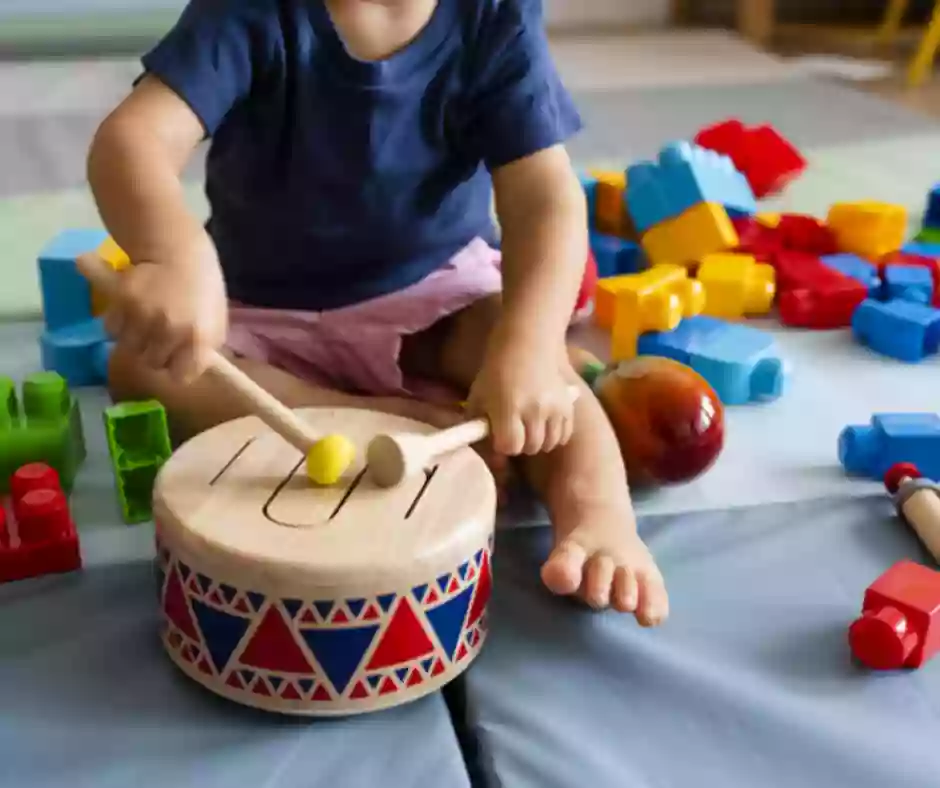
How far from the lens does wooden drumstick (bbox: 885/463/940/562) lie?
28.5 inches

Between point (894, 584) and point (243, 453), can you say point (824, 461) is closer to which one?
point (894, 584)

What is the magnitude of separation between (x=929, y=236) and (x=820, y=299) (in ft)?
0.85

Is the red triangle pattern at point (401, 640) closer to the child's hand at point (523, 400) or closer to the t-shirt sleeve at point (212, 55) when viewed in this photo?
the child's hand at point (523, 400)

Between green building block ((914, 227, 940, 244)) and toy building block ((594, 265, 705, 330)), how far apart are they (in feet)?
1.21

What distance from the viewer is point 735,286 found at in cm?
108

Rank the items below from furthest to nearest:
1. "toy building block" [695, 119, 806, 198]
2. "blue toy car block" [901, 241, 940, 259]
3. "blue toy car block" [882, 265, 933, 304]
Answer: "toy building block" [695, 119, 806, 198], "blue toy car block" [901, 241, 940, 259], "blue toy car block" [882, 265, 933, 304]

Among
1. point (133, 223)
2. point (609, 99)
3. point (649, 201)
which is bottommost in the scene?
point (609, 99)

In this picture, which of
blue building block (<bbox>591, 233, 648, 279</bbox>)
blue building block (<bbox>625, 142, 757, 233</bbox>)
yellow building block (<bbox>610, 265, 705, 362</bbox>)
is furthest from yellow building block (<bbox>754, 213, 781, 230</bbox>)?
yellow building block (<bbox>610, 265, 705, 362</bbox>)

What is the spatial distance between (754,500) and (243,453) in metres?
0.35

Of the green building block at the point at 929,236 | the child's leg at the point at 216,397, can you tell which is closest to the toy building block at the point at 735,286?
the green building block at the point at 929,236

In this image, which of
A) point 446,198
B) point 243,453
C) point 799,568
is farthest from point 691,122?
point 243,453

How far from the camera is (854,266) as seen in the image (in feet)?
3.76

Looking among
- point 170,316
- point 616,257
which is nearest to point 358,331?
point 170,316

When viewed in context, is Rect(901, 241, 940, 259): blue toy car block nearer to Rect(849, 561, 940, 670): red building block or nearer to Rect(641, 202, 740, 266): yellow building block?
Rect(641, 202, 740, 266): yellow building block
